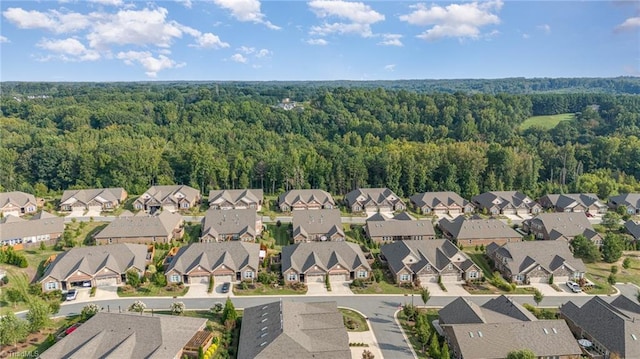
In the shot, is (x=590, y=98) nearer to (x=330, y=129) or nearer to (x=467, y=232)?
(x=330, y=129)

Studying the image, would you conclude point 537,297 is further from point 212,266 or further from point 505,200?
point 505,200

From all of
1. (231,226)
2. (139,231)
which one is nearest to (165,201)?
(139,231)

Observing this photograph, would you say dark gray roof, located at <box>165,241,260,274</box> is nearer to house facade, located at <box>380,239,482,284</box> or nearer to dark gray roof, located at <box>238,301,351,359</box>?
dark gray roof, located at <box>238,301,351,359</box>

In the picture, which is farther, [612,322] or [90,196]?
[90,196]

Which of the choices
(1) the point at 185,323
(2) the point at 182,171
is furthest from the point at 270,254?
(2) the point at 182,171

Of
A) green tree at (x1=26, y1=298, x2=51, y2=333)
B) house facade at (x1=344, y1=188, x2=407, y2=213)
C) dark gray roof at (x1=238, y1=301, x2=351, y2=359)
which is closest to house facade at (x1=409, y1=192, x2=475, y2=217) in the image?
house facade at (x1=344, y1=188, x2=407, y2=213)

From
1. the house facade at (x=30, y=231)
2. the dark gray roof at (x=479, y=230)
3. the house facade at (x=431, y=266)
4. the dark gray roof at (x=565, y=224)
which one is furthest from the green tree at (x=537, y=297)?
the house facade at (x=30, y=231)
